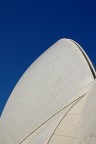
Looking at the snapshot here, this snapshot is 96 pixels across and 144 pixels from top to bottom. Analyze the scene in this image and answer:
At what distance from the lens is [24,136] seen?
1212cm

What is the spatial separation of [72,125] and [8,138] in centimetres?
572

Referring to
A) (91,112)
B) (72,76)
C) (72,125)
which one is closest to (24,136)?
(72,76)

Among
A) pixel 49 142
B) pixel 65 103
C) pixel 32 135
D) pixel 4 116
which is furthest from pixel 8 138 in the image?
pixel 49 142

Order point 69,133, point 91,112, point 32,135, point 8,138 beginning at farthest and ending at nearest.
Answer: point 8,138
point 32,135
point 69,133
point 91,112

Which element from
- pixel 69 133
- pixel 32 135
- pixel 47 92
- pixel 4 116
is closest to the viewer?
pixel 69 133

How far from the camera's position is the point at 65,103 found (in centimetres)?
1073

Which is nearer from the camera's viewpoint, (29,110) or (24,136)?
(24,136)

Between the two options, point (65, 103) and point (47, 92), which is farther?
point (47, 92)

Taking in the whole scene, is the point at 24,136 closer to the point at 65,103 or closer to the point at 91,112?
the point at 65,103

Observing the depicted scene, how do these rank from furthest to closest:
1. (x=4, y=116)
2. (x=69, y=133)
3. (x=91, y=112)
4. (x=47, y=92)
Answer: (x=4, y=116)
(x=47, y=92)
(x=69, y=133)
(x=91, y=112)

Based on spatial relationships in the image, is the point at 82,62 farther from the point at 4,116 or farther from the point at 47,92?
the point at 4,116

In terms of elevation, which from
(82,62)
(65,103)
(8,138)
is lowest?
(8,138)

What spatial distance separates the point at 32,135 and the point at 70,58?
125 inches

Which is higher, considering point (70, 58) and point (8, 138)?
point (70, 58)
